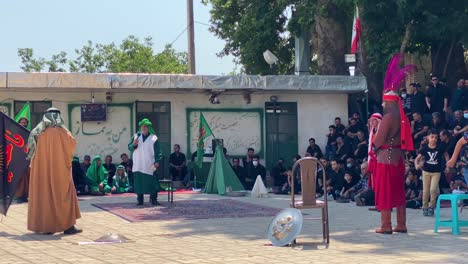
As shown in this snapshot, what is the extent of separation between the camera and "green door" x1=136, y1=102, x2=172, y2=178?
2397 centimetres

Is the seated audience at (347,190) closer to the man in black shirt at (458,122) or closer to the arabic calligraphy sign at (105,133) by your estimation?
the man in black shirt at (458,122)

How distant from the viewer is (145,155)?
17.3m

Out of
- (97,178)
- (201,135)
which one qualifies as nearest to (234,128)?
(201,135)

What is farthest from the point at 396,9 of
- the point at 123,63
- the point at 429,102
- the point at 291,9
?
the point at 123,63

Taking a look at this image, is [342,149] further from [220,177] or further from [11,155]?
[11,155]

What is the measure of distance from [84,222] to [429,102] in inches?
411

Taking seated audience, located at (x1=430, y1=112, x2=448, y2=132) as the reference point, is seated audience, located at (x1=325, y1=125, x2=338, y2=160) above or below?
below

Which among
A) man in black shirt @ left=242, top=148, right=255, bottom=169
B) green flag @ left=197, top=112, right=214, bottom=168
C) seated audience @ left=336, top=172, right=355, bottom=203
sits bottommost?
seated audience @ left=336, top=172, right=355, bottom=203

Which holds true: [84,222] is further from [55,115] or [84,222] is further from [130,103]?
[130,103]

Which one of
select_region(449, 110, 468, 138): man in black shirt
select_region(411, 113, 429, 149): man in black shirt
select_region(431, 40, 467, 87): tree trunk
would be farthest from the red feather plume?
select_region(431, 40, 467, 87): tree trunk

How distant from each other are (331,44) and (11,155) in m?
15.1

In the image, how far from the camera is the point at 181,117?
2428cm

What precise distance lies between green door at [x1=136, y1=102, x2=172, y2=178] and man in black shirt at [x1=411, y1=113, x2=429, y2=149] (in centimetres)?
678

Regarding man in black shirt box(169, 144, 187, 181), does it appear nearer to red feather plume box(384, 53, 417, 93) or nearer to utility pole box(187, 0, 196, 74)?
utility pole box(187, 0, 196, 74)
